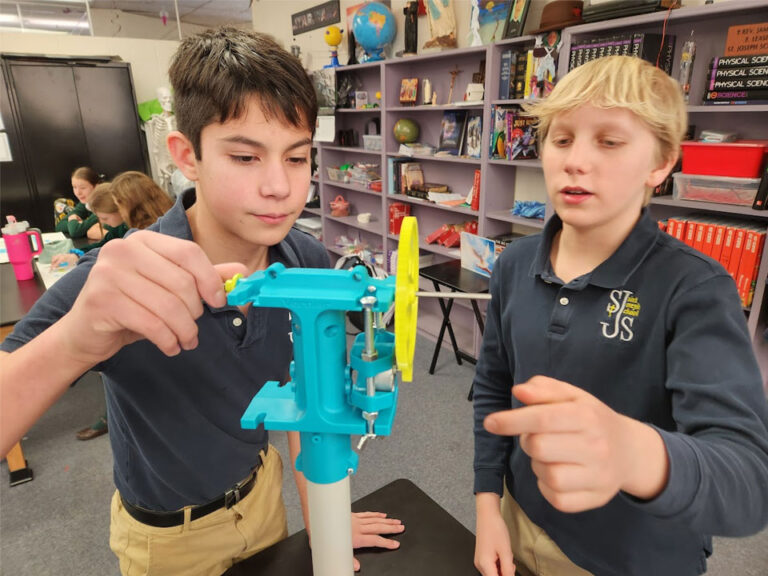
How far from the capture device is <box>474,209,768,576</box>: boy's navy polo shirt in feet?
1.73

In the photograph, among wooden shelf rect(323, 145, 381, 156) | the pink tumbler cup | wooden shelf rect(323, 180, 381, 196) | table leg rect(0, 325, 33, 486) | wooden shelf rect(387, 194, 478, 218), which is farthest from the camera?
wooden shelf rect(323, 180, 381, 196)

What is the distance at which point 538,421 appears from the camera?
0.40 metres

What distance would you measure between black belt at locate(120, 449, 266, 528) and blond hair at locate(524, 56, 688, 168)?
3.30 feet

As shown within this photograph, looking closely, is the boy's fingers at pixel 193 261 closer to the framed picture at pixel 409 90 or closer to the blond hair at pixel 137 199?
the blond hair at pixel 137 199

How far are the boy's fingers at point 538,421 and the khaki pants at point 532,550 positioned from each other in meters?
0.72

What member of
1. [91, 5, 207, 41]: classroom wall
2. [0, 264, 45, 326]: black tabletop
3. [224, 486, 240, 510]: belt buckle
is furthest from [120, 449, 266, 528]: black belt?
[91, 5, 207, 41]: classroom wall

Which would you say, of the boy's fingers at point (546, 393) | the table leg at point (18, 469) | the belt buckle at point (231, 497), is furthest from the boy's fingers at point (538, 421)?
the table leg at point (18, 469)

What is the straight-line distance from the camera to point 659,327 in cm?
80

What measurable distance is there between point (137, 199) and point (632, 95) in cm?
273

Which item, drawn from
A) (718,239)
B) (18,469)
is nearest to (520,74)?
(718,239)

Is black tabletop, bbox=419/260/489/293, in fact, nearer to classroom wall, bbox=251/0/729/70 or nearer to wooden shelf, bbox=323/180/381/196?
wooden shelf, bbox=323/180/381/196

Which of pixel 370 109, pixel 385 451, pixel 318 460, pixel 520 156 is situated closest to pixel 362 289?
pixel 318 460

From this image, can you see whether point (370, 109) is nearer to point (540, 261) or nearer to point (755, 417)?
point (540, 261)

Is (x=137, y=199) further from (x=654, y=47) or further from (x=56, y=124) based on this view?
(x=56, y=124)
